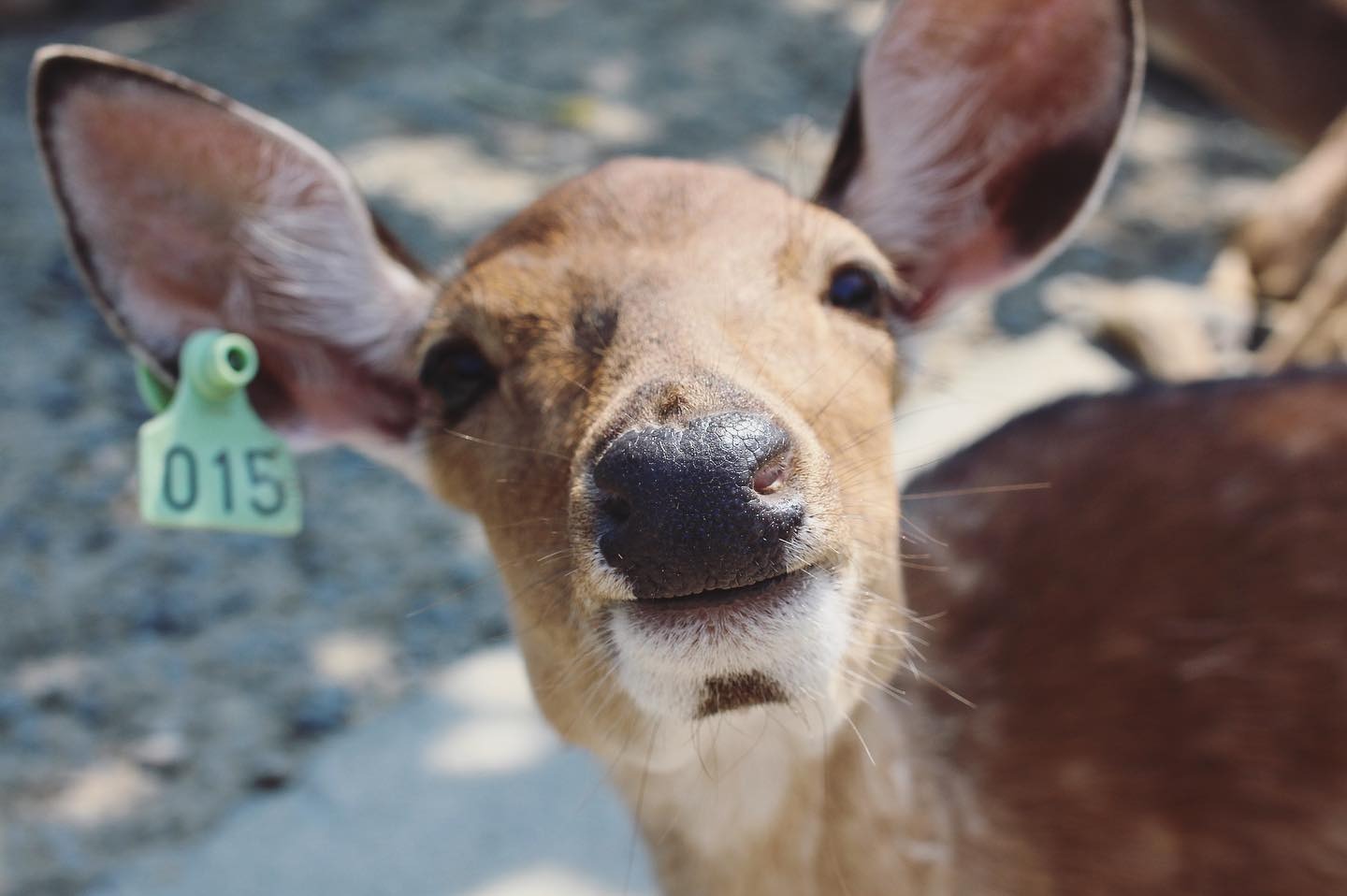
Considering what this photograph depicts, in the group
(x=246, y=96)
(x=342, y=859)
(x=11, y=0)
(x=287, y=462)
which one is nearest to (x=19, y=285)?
(x=246, y=96)

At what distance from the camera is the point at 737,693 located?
1761mm

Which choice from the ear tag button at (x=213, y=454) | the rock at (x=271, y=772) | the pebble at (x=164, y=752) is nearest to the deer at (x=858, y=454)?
the ear tag button at (x=213, y=454)

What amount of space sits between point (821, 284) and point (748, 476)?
0.75 m

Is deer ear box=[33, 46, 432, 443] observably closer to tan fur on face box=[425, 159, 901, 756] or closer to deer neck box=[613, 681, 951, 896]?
tan fur on face box=[425, 159, 901, 756]

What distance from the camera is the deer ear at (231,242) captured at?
2.28m

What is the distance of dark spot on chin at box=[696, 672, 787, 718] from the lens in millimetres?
1732

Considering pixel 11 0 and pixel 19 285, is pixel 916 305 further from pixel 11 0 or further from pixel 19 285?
pixel 11 0

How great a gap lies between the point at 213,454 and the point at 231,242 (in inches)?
19.0

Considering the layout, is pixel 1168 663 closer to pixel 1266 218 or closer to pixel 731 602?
pixel 731 602

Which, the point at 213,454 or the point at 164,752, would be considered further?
the point at 164,752

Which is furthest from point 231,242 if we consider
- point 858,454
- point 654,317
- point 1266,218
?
point 1266,218

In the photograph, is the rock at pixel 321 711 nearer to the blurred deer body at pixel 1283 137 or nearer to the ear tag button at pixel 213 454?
the ear tag button at pixel 213 454

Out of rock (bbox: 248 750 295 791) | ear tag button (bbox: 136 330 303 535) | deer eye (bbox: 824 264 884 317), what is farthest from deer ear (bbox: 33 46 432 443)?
rock (bbox: 248 750 295 791)

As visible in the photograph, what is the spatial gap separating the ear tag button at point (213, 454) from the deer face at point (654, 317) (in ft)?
0.48
